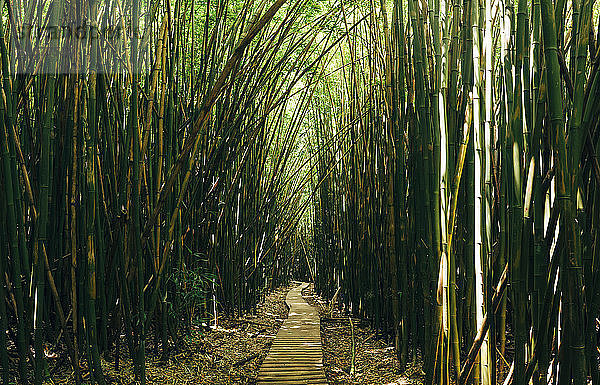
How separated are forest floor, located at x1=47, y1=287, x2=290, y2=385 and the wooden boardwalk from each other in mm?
78

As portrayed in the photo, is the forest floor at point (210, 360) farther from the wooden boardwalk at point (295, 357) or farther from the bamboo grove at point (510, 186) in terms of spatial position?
the bamboo grove at point (510, 186)

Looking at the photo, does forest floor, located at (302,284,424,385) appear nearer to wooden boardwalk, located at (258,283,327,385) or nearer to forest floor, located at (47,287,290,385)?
wooden boardwalk, located at (258,283,327,385)

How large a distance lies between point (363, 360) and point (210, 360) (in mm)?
695

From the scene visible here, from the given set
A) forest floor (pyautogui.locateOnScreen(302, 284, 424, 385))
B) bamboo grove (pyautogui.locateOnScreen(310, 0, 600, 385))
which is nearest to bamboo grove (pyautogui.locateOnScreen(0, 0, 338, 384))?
bamboo grove (pyautogui.locateOnScreen(310, 0, 600, 385))

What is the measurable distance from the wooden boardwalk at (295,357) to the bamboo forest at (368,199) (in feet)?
0.06

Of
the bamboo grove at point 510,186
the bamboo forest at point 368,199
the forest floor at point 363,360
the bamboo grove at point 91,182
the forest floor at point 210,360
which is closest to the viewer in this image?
the bamboo grove at point 510,186

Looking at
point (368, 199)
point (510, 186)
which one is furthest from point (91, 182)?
point (368, 199)

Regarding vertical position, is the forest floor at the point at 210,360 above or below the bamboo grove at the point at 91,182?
below

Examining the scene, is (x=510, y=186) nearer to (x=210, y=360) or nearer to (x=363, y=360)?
(x=363, y=360)

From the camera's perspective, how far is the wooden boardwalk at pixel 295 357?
7.30 ft

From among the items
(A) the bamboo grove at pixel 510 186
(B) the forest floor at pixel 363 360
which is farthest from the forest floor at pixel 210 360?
(A) the bamboo grove at pixel 510 186

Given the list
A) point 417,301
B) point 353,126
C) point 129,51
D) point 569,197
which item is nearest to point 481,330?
point 569,197

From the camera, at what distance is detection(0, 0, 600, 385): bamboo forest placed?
3.45 ft

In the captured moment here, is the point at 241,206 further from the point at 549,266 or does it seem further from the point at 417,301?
the point at 549,266
